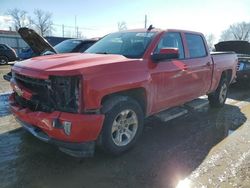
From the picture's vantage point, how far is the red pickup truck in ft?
Result: 10.8

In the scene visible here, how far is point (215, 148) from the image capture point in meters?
4.40

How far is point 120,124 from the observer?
13.0 feet

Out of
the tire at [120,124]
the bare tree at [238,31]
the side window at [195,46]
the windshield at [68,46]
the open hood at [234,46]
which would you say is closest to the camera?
the tire at [120,124]

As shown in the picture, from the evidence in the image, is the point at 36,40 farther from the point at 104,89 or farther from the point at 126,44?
the point at 104,89

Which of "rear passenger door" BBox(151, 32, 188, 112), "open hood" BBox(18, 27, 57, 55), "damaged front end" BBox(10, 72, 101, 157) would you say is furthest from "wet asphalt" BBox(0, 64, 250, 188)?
"open hood" BBox(18, 27, 57, 55)

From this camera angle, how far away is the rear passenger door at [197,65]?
211 inches

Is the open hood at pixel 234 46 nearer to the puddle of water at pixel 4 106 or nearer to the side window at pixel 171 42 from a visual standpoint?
the side window at pixel 171 42

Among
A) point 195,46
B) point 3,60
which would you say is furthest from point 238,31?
point 195,46

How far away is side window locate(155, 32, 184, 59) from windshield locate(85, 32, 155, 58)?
205 mm

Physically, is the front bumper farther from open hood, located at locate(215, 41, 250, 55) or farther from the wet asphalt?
open hood, located at locate(215, 41, 250, 55)

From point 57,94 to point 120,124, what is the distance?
1.07 metres

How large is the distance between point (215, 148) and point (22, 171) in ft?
9.66

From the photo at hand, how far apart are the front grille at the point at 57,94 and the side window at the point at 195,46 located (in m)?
3.00

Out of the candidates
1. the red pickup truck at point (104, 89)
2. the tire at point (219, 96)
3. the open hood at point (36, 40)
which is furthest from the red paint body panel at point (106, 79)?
the open hood at point (36, 40)
